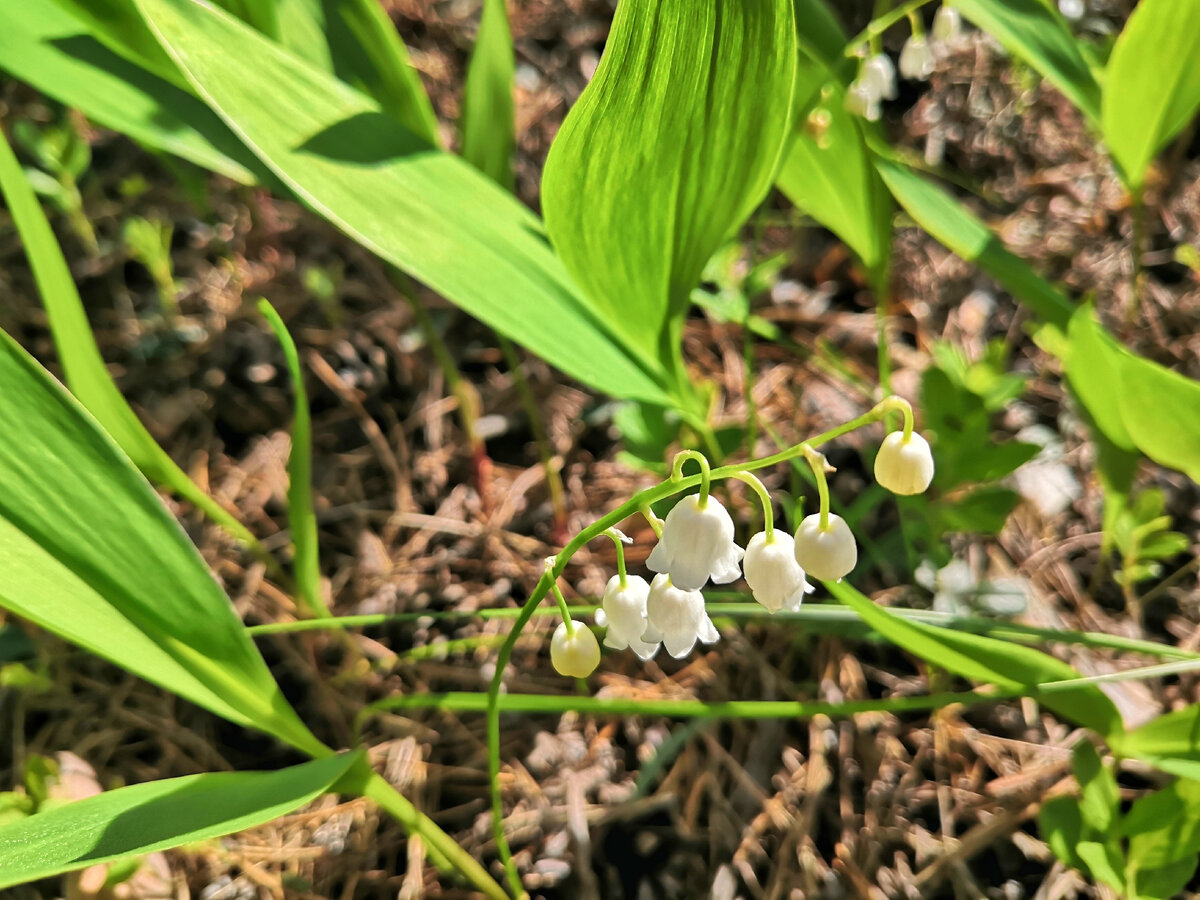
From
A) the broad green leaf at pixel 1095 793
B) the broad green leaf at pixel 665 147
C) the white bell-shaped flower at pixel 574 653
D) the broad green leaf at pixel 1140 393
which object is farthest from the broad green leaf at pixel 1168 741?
the broad green leaf at pixel 665 147

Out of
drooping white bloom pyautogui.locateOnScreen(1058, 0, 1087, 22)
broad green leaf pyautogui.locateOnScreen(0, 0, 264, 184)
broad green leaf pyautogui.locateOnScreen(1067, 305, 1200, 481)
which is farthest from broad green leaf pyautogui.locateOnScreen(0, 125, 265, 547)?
drooping white bloom pyautogui.locateOnScreen(1058, 0, 1087, 22)

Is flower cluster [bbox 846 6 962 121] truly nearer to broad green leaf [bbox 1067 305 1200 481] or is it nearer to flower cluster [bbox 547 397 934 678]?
broad green leaf [bbox 1067 305 1200 481]

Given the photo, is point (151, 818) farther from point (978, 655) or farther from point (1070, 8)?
point (1070, 8)

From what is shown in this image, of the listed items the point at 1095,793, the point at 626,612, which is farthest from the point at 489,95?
the point at 1095,793

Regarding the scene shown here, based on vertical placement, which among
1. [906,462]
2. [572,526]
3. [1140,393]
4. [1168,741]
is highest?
[906,462]

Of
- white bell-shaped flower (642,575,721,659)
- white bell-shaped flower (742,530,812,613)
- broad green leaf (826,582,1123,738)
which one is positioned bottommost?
broad green leaf (826,582,1123,738)

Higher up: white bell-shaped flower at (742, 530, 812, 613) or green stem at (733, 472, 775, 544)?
green stem at (733, 472, 775, 544)

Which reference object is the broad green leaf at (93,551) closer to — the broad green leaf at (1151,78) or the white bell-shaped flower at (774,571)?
the white bell-shaped flower at (774,571)
